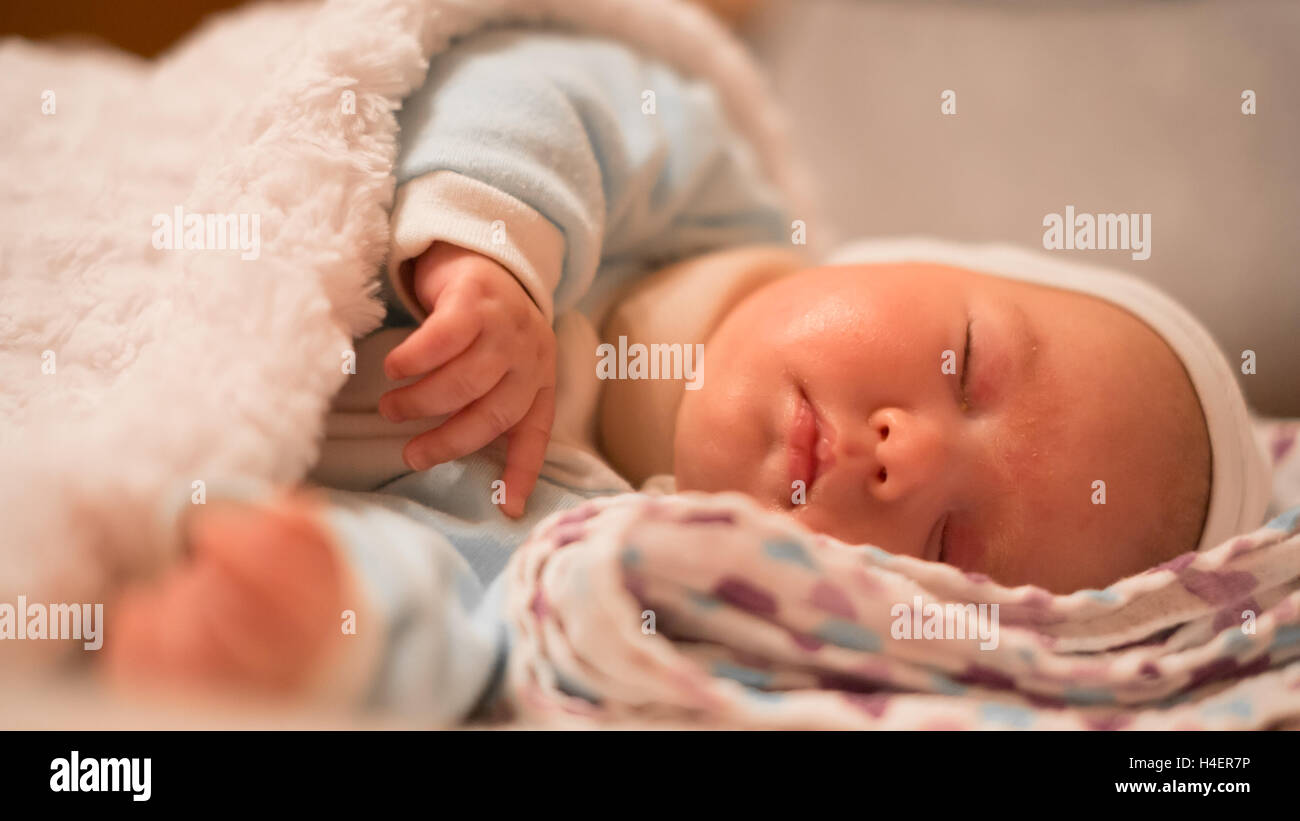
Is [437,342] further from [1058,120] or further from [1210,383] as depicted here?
[1058,120]

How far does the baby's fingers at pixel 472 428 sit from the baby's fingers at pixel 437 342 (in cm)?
5

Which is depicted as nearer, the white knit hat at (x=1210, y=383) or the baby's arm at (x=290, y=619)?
the baby's arm at (x=290, y=619)

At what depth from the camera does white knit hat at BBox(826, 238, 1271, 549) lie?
76 centimetres

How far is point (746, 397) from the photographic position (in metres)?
0.74

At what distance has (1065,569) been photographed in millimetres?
720

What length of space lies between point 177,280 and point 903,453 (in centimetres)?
54

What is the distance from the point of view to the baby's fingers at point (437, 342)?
0.62 metres
